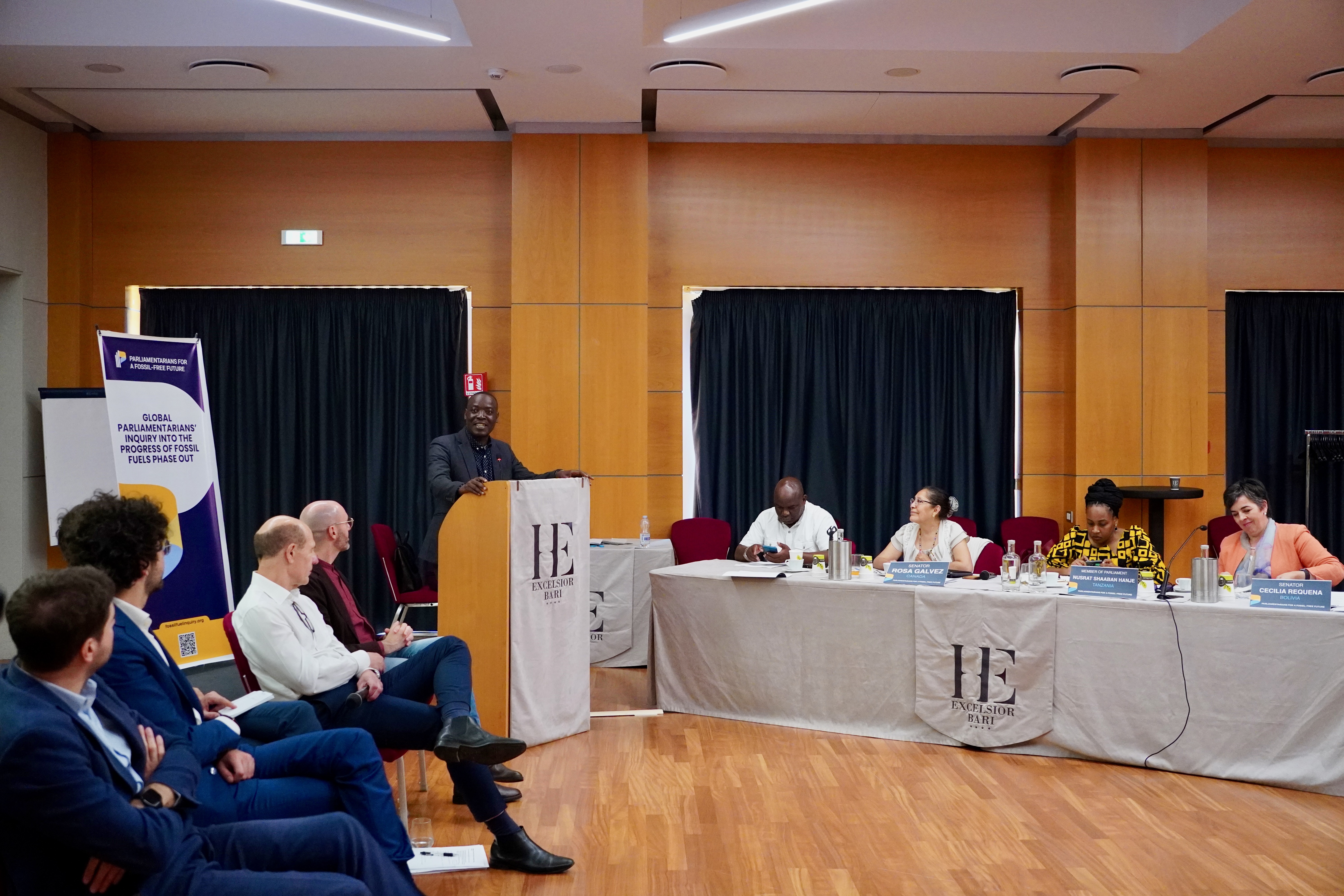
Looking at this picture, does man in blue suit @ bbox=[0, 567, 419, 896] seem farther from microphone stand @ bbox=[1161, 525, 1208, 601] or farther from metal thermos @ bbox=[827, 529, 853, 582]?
microphone stand @ bbox=[1161, 525, 1208, 601]

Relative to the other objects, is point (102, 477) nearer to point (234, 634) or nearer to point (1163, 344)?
point (234, 634)

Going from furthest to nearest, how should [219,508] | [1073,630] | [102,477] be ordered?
[102,477], [219,508], [1073,630]

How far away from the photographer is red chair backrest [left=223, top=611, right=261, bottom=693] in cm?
313

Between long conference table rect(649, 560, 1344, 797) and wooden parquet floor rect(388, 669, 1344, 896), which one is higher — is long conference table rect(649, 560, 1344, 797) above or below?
above

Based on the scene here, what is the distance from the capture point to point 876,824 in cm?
372

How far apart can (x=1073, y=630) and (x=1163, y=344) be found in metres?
3.55

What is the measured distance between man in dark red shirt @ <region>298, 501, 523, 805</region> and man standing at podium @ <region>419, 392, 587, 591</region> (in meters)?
1.76

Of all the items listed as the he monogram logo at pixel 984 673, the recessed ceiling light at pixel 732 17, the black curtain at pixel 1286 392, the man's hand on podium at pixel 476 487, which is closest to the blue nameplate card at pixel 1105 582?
the he monogram logo at pixel 984 673

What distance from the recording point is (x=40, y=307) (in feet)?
23.2

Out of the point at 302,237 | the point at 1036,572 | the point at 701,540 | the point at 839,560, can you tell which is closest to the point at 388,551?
the point at 701,540

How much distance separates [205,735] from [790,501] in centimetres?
411

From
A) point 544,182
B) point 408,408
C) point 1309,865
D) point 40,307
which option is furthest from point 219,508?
point 1309,865

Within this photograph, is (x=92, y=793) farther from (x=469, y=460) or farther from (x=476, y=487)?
(x=469, y=460)

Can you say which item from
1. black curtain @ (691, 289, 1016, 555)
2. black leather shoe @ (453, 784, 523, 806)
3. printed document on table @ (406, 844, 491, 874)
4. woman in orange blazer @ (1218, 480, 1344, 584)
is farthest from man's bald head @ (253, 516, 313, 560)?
black curtain @ (691, 289, 1016, 555)
